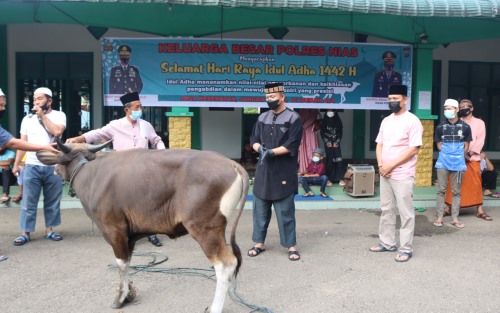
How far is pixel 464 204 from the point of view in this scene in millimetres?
7266

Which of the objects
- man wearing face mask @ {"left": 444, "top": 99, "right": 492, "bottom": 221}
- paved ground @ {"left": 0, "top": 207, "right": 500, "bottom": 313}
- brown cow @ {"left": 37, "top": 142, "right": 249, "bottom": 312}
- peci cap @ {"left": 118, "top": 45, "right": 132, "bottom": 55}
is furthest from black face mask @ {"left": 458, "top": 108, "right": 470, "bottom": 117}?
peci cap @ {"left": 118, "top": 45, "right": 132, "bottom": 55}

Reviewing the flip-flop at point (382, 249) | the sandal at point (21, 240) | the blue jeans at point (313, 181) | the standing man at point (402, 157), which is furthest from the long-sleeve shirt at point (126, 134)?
the blue jeans at point (313, 181)

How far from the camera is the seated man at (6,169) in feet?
25.1

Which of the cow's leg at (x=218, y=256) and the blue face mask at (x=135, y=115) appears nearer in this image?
the cow's leg at (x=218, y=256)

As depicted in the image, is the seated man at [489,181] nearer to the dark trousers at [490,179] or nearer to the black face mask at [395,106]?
the dark trousers at [490,179]

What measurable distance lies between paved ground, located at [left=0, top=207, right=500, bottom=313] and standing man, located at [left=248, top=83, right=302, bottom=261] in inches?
16.2

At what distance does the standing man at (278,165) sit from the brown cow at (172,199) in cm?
148

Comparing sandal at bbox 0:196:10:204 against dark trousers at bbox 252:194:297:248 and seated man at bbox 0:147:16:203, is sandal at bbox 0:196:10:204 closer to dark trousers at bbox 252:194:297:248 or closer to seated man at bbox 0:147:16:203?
seated man at bbox 0:147:16:203

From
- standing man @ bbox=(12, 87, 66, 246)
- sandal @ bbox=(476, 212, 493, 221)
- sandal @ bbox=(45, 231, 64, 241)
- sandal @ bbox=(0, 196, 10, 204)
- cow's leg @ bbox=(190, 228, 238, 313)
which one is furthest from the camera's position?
sandal @ bbox=(0, 196, 10, 204)

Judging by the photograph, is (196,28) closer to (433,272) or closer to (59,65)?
(59,65)

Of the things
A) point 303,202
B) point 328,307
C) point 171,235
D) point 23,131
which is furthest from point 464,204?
point 23,131

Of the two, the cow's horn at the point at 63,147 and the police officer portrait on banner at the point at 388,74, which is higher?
the police officer portrait on banner at the point at 388,74

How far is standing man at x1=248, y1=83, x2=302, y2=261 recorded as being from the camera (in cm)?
510

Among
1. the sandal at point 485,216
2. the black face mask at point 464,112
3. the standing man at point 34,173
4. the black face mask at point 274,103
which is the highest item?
the black face mask at point 274,103
